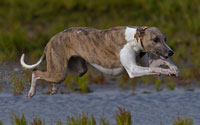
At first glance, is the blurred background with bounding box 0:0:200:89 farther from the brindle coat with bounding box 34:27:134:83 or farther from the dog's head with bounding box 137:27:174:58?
the dog's head with bounding box 137:27:174:58

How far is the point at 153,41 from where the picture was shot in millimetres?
6645

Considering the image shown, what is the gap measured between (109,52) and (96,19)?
508 cm

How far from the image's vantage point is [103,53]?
23.0 ft

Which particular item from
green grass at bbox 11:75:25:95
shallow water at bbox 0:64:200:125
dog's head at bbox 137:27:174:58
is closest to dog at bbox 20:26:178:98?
dog's head at bbox 137:27:174:58

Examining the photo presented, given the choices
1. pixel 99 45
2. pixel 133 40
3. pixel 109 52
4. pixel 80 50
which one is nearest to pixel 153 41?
pixel 133 40

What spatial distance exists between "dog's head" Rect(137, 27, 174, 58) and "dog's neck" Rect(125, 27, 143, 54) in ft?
0.17

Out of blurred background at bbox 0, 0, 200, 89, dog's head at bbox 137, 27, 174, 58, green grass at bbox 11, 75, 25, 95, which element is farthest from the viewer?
blurred background at bbox 0, 0, 200, 89

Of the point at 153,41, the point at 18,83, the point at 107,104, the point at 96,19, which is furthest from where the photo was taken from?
the point at 96,19

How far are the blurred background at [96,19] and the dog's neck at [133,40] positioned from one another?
3412mm

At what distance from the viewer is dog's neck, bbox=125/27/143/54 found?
22.0ft

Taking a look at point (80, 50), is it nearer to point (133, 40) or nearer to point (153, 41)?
point (133, 40)

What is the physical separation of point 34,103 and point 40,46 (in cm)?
220

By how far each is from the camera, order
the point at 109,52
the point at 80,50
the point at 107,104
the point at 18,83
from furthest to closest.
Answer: the point at 107,104 < the point at 18,83 < the point at 80,50 < the point at 109,52

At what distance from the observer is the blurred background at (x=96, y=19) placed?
34.4ft
